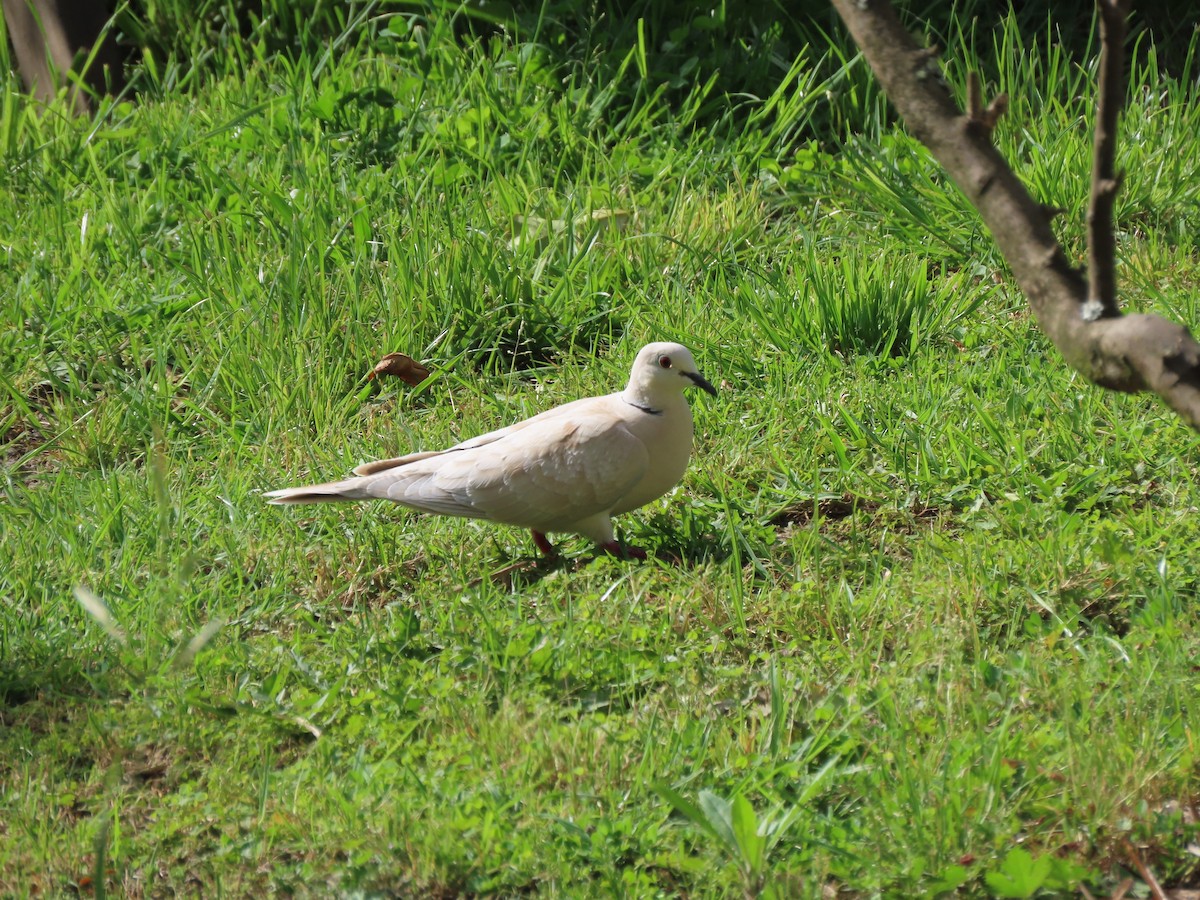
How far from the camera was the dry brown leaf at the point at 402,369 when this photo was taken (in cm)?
423

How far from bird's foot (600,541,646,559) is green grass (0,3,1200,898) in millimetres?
78

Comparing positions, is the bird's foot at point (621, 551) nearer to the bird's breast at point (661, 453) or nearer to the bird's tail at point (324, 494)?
the bird's breast at point (661, 453)

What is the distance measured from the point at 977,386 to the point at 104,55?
4.49 metres

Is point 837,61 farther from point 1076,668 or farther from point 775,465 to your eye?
point 1076,668

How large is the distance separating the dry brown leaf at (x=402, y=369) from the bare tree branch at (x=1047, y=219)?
8.90ft

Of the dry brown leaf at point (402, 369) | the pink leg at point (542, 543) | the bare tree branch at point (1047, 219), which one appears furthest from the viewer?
the dry brown leaf at point (402, 369)

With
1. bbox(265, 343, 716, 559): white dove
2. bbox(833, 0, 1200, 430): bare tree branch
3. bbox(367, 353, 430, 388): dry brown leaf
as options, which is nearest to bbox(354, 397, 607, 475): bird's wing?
bbox(265, 343, 716, 559): white dove

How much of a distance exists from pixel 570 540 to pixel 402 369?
104cm

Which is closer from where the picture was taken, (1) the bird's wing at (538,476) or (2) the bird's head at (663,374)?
(1) the bird's wing at (538,476)

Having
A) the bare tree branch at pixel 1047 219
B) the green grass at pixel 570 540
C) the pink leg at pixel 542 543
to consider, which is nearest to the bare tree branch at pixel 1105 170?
the bare tree branch at pixel 1047 219

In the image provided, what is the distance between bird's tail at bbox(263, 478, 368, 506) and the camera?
325cm

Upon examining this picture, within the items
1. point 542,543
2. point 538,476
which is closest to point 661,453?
point 538,476

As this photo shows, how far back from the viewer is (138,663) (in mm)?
2957

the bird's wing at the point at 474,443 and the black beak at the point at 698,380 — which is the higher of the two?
the black beak at the point at 698,380
